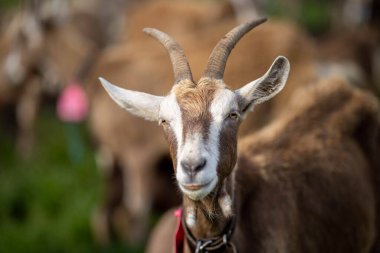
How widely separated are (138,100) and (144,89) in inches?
121

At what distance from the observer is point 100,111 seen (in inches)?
300

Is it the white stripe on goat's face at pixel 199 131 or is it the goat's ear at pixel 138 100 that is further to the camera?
the goat's ear at pixel 138 100

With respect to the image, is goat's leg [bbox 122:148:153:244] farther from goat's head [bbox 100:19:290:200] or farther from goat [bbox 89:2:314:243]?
goat's head [bbox 100:19:290:200]

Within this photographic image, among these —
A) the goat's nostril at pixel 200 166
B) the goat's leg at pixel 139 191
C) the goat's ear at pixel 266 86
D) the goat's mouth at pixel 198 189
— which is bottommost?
the goat's leg at pixel 139 191

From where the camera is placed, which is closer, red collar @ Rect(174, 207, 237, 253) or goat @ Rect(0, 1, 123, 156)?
red collar @ Rect(174, 207, 237, 253)

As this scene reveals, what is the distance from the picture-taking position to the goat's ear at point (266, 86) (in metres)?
4.36

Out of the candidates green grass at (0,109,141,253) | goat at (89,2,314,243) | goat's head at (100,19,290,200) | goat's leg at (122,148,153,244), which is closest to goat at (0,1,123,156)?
green grass at (0,109,141,253)

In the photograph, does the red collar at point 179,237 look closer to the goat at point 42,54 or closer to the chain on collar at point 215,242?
the chain on collar at point 215,242

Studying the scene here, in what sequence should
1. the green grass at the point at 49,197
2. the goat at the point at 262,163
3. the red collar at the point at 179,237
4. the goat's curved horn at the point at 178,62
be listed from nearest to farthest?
the goat at the point at 262,163
the goat's curved horn at the point at 178,62
the red collar at the point at 179,237
the green grass at the point at 49,197

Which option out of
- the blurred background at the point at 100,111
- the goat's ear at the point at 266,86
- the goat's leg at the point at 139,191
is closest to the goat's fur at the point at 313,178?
the goat's ear at the point at 266,86

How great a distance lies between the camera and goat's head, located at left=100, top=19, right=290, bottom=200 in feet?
12.9

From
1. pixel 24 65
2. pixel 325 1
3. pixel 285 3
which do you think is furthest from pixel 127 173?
pixel 325 1

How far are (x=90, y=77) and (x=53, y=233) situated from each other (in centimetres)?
158

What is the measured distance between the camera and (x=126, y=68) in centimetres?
773
